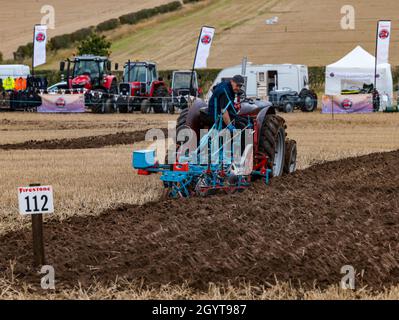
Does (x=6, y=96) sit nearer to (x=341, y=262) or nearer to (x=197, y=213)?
(x=197, y=213)

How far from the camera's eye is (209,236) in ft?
31.2

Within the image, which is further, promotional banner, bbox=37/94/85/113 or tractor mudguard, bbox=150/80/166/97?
tractor mudguard, bbox=150/80/166/97

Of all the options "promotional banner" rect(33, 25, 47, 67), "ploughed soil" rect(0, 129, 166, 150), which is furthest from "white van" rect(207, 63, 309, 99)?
"ploughed soil" rect(0, 129, 166, 150)

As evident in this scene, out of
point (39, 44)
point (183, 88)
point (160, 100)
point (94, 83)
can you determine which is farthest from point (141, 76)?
point (39, 44)

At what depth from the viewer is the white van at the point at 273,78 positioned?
4447 cm

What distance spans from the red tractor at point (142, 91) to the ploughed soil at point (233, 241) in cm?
2668

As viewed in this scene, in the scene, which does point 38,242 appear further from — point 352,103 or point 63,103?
point 352,103

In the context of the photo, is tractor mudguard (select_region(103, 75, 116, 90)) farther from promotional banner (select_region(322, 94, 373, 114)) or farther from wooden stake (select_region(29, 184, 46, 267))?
wooden stake (select_region(29, 184, 46, 267))

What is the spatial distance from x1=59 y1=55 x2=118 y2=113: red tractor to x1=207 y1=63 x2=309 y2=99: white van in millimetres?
6429

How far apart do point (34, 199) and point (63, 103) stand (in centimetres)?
3181

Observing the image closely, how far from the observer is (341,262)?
8.20 metres

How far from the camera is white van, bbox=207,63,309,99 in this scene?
146 ft

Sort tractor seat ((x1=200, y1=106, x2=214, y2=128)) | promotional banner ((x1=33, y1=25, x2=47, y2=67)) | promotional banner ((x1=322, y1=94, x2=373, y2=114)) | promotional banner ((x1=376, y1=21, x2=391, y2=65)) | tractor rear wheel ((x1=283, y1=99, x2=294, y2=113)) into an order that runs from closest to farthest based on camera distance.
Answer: tractor seat ((x1=200, y1=106, x2=214, y2=128)) → promotional banner ((x1=322, y1=94, x2=373, y2=114)) → tractor rear wheel ((x1=283, y1=99, x2=294, y2=113)) → promotional banner ((x1=376, y1=21, x2=391, y2=65)) → promotional banner ((x1=33, y1=25, x2=47, y2=67))
